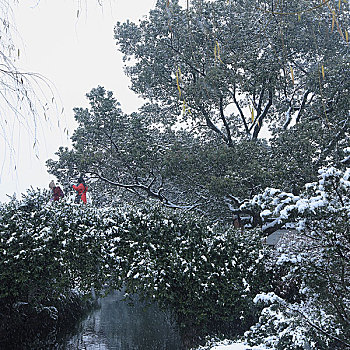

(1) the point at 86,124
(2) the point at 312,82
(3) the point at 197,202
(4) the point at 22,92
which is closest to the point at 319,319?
(4) the point at 22,92

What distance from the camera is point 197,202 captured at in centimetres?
1184

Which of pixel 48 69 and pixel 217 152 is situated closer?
pixel 48 69

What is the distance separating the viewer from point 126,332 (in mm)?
8250

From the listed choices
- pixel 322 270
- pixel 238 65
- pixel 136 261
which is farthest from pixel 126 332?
pixel 238 65

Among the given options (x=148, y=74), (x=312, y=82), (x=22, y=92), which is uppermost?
(x=148, y=74)

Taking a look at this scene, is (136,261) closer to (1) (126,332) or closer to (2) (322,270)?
(2) (322,270)

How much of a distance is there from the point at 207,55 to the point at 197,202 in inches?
193

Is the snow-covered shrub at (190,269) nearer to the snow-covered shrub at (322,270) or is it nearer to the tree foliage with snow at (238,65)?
the snow-covered shrub at (322,270)

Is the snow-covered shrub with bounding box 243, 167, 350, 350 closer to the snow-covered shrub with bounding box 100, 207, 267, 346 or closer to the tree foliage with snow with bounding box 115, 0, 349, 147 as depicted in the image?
the snow-covered shrub with bounding box 100, 207, 267, 346

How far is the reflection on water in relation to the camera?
7.08 meters

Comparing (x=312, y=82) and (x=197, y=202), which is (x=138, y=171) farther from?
(x=312, y=82)

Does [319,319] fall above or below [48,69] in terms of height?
below

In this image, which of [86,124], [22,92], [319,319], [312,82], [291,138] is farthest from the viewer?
[86,124]

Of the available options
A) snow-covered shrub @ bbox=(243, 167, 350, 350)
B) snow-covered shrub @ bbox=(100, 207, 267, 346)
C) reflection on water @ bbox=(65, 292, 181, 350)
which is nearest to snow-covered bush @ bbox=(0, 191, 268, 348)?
snow-covered shrub @ bbox=(100, 207, 267, 346)
